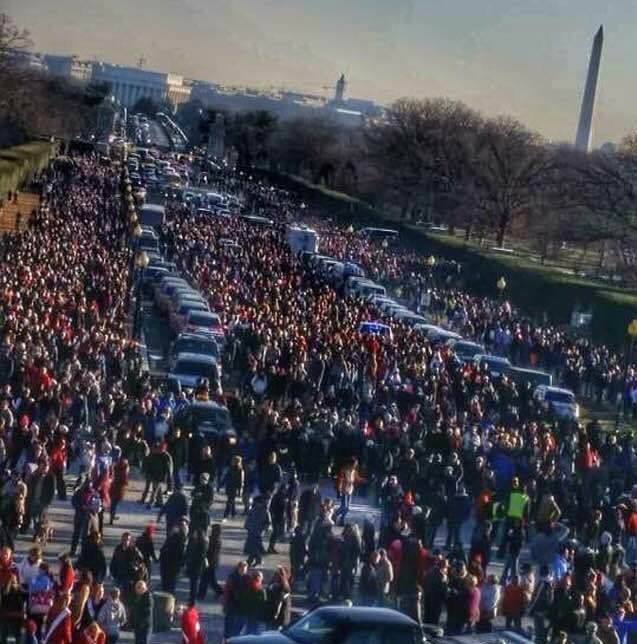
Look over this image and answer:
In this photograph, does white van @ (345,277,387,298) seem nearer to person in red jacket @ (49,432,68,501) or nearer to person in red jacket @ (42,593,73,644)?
person in red jacket @ (49,432,68,501)

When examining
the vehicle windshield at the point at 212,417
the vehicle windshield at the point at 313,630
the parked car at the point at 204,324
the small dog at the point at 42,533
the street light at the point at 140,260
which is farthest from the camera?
the street light at the point at 140,260

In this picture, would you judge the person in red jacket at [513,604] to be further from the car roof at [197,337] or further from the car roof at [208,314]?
the car roof at [208,314]

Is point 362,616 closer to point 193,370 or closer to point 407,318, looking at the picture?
point 193,370

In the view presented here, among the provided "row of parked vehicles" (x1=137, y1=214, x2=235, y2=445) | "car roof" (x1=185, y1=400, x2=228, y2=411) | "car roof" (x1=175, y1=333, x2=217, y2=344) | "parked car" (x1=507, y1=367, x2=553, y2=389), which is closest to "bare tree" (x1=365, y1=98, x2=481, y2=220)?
"row of parked vehicles" (x1=137, y1=214, x2=235, y2=445)

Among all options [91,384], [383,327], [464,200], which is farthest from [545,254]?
[91,384]

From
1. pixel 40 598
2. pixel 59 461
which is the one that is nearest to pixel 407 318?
pixel 59 461

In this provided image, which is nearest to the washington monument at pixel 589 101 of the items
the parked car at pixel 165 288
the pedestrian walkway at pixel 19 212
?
the pedestrian walkway at pixel 19 212
